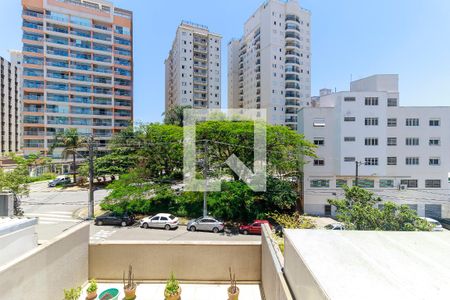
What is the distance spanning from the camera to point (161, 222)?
50.7 ft

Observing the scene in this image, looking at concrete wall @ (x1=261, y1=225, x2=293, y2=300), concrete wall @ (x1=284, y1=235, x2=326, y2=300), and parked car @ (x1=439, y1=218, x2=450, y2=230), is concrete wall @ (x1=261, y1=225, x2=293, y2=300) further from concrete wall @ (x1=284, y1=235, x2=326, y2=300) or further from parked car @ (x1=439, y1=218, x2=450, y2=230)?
parked car @ (x1=439, y1=218, x2=450, y2=230)

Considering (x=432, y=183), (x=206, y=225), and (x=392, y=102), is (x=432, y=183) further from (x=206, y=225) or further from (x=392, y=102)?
(x=206, y=225)

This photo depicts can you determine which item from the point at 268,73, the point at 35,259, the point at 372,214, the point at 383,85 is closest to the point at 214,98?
the point at 268,73

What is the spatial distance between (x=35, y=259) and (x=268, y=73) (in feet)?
148

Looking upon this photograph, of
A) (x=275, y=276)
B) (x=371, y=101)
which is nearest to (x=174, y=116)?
(x=371, y=101)

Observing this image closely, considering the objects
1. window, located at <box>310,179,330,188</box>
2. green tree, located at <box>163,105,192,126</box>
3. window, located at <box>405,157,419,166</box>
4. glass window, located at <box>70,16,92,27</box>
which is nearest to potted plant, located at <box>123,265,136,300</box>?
window, located at <box>310,179,330,188</box>

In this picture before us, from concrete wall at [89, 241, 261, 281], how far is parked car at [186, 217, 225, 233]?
9587 mm

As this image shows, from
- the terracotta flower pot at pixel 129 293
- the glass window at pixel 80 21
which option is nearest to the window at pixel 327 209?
the terracotta flower pot at pixel 129 293

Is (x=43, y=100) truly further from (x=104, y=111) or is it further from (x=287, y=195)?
(x=287, y=195)

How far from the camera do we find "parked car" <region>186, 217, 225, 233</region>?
1511 cm

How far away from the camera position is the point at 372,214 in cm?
834

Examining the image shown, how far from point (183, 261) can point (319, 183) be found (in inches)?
667

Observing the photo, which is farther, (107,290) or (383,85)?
(383,85)

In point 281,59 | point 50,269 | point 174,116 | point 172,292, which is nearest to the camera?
point 50,269
